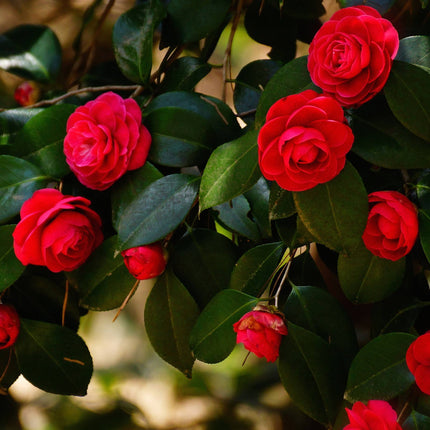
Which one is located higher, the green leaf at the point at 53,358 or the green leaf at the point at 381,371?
the green leaf at the point at 381,371

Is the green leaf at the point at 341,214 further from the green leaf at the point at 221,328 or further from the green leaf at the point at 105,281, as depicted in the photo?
the green leaf at the point at 105,281

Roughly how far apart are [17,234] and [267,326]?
0.29 meters

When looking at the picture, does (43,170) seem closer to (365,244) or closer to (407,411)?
(365,244)

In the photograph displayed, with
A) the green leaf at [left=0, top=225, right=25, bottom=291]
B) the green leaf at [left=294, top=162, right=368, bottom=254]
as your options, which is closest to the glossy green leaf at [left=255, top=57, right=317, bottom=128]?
the green leaf at [left=294, top=162, right=368, bottom=254]

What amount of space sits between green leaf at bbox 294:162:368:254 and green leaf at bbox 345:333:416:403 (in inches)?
4.8

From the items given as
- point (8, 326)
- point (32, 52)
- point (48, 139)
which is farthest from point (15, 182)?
point (32, 52)

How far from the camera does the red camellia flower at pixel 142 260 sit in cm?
61

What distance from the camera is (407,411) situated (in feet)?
1.99

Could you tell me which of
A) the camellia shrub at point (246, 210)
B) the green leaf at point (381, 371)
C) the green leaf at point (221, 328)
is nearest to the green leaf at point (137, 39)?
the camellia shrub at point (246, 210)

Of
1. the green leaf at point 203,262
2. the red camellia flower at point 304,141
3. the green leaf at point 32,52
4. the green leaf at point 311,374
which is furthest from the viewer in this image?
the green leaf at point 32,52

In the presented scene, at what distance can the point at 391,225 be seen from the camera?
526mm

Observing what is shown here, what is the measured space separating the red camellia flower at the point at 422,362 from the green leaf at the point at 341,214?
4.3 inches

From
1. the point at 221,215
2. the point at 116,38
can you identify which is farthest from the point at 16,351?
the point at 116,38

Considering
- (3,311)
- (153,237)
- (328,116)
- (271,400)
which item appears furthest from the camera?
(271,400)
